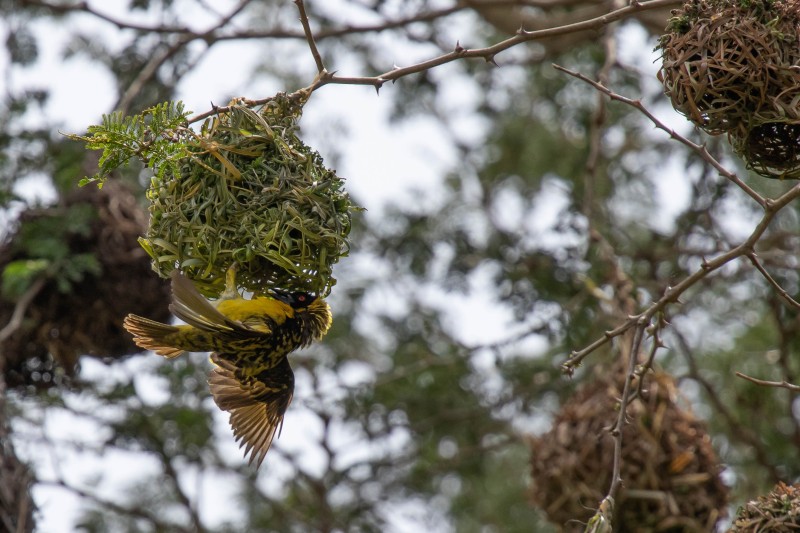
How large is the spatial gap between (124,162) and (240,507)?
4.79 meters

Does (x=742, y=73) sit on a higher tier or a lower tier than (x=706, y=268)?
higher

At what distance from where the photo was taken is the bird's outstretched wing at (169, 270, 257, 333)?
8.26 feet

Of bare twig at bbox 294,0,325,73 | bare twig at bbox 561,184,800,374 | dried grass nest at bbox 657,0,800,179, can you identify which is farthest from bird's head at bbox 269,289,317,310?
dried grass nest at bbox 657,0,800,179

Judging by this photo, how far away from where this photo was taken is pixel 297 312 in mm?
3059

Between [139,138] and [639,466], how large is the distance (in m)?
2.25

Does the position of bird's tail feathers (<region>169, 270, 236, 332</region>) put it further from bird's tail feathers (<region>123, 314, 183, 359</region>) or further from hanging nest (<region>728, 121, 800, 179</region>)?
hanging nest (<region>728, 121, 800, 179</region>)

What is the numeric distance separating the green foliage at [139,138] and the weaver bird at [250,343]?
1.38 ft

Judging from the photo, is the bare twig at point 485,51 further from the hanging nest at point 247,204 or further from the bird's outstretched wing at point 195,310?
the bird's outstretched wing at point 195,310

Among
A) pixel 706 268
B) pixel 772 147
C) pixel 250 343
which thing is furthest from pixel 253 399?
pixel 772 147

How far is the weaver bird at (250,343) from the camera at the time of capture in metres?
2.99

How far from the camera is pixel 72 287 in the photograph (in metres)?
4.29

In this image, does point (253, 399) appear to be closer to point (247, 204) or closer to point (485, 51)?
point (247, 204)

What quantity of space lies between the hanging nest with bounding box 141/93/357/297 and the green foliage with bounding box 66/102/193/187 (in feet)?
0.44

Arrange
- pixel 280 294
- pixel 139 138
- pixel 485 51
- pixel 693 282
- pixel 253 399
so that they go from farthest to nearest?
pixel 253 399 < pixel 280 294 < pixel 485 51 < pixel 693 282 < pixel 139 138
